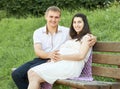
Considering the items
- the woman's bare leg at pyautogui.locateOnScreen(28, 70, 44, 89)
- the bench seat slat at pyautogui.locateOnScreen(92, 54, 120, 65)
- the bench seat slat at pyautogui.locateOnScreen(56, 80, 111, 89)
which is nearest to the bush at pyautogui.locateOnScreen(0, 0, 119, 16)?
the bench seat slat at pyautogui.locateOnScreen(92, 54, 120, 65)

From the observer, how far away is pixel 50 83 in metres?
6.14

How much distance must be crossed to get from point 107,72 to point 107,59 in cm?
17

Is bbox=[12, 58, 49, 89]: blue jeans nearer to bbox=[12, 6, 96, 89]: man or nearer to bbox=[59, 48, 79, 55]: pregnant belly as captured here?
bbox=[12, 6, 96, 89]: man

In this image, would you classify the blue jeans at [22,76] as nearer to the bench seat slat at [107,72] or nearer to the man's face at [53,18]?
the man's face at [53,18]

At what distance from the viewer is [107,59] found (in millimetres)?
6250

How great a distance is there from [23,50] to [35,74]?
3.40 metres

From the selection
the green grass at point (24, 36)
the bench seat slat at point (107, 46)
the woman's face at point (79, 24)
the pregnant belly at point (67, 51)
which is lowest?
the green grass at point (24, 36)

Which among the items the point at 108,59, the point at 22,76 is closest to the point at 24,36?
the point at 22,76

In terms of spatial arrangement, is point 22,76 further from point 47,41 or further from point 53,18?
point 53,18

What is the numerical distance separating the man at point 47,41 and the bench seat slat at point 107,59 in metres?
0.52

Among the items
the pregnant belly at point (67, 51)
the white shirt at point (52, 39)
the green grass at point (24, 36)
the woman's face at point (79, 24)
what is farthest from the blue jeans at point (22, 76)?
the green grass at point (24, 36)

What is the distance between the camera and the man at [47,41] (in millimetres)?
6551

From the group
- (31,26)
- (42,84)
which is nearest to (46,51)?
(42,84)

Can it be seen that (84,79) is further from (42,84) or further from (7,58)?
(7,58)
